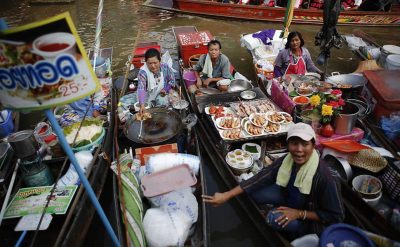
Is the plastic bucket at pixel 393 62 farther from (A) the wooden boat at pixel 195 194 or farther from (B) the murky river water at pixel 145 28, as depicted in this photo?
(A) the wooden boat at pixel 195 194

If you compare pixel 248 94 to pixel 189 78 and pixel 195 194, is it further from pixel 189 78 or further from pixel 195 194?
pixel 195 194

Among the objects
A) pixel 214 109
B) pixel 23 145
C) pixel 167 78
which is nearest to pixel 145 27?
pixel 167 78

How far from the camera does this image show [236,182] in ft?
14.3

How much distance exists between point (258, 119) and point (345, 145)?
156 cm

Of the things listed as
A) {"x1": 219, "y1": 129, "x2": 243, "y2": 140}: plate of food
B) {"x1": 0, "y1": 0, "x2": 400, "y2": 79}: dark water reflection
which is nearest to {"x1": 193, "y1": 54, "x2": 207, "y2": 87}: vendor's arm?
{"x1": 219, "y1": 129, "x2": 243, "y2": 140}: plate of food

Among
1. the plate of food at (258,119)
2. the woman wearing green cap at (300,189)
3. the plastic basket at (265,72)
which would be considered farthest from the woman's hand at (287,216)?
the plastic basket at (265,72)

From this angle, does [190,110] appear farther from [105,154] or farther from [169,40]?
[169,40]

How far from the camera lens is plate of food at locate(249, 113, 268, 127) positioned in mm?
5184

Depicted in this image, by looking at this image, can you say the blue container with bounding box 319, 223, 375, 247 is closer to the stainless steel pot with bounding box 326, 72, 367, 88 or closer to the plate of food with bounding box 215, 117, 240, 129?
the plate of food with bounding box 215, 117, 240, 129

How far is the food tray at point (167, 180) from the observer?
381cm

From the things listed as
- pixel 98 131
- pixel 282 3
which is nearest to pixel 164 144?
pixel 98 131

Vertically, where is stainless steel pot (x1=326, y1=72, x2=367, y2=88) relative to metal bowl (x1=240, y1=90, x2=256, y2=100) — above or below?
above

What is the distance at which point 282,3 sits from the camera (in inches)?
508

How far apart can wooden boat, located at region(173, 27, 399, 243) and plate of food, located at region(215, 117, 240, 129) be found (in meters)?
0.17
